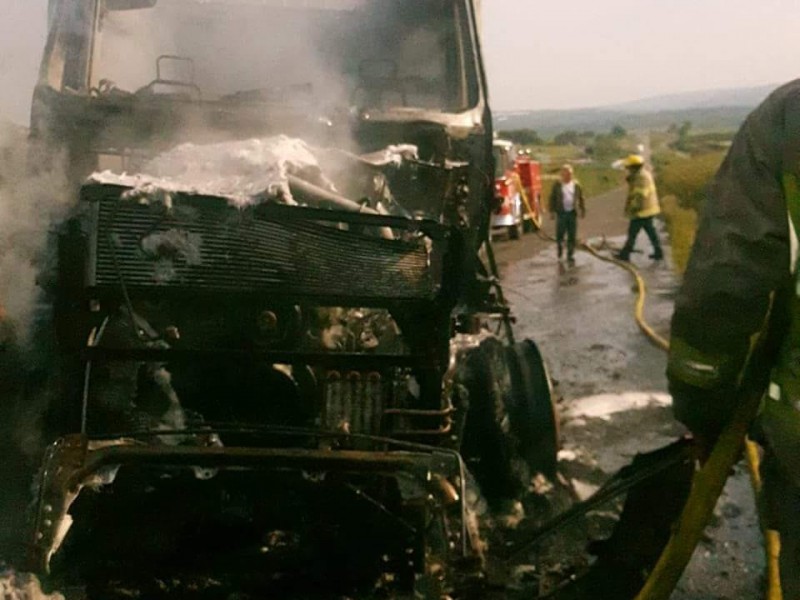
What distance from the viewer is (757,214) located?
1991mm

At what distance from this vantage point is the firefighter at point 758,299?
77.4 inches

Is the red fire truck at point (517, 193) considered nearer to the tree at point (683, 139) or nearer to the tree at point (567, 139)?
the tree at point (683, 139)

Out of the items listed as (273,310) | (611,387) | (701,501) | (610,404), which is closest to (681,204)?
(611,387)

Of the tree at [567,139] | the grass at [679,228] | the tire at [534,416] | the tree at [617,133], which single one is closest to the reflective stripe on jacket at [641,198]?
the grass at [679,228]

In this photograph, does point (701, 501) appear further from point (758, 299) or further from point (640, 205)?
point (640, 205)

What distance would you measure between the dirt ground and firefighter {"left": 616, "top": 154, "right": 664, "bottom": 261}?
1.05 ft

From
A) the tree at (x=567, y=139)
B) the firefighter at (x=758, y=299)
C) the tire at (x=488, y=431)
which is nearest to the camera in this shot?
the firefighter at (x=758, y=299)

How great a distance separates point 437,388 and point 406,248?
1.60 ft

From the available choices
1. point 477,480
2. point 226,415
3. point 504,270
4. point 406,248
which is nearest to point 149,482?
point 226,415

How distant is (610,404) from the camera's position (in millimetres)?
6250

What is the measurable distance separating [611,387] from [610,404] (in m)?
0.44

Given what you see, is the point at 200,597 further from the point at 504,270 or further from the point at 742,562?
the point at 504,270

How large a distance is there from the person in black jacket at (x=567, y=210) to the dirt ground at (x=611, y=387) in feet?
1.30

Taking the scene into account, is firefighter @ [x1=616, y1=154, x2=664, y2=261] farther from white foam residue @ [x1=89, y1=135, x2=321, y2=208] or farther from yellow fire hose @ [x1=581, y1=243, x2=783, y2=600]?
yellow fire hose @ [x1=581, y1=243, x2=783, y2=600]
